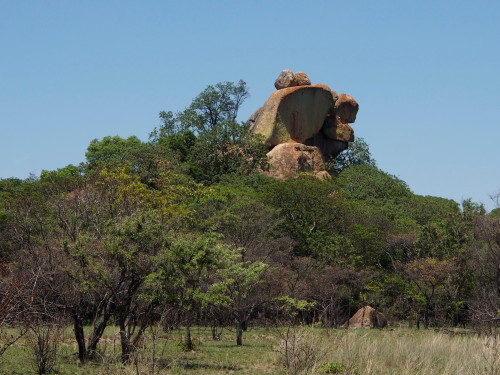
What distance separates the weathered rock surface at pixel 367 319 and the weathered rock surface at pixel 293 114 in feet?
91.6

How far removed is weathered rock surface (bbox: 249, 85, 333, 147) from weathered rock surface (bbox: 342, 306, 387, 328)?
27.9 meters

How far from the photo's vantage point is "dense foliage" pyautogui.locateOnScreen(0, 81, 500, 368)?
830 inches

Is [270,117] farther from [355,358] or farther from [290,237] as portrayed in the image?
[355,358]

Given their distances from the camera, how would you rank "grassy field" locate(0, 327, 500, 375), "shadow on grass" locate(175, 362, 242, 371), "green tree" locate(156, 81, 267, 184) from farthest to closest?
1. "green tree" locate(156, 81, 267, 184)
2. "shadow on grass" locate(175, 362, 242, 371)
3. "grassy field" locate(0, 327, 500, 375)

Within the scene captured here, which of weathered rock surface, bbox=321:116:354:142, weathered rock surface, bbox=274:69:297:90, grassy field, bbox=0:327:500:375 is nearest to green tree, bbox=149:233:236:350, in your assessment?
grassy field, bbox=0:327:500:375

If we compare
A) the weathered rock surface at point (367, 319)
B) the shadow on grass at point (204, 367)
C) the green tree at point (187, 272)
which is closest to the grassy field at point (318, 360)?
the shadow on grass at point (204, 367)

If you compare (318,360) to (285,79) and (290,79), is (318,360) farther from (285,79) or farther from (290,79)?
(285,79)

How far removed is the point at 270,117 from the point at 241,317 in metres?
43.4

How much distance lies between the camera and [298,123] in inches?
3014

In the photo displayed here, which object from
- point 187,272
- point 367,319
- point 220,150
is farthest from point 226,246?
point 220,150

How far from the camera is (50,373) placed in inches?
767

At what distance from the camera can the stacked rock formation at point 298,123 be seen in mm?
72125

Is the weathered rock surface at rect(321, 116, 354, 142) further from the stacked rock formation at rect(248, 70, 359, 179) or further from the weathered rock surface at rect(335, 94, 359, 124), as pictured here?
the weathered rock surface at rect(335, 94, 359, 124)

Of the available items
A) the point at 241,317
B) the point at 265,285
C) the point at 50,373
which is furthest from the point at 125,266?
the point at 265,285
